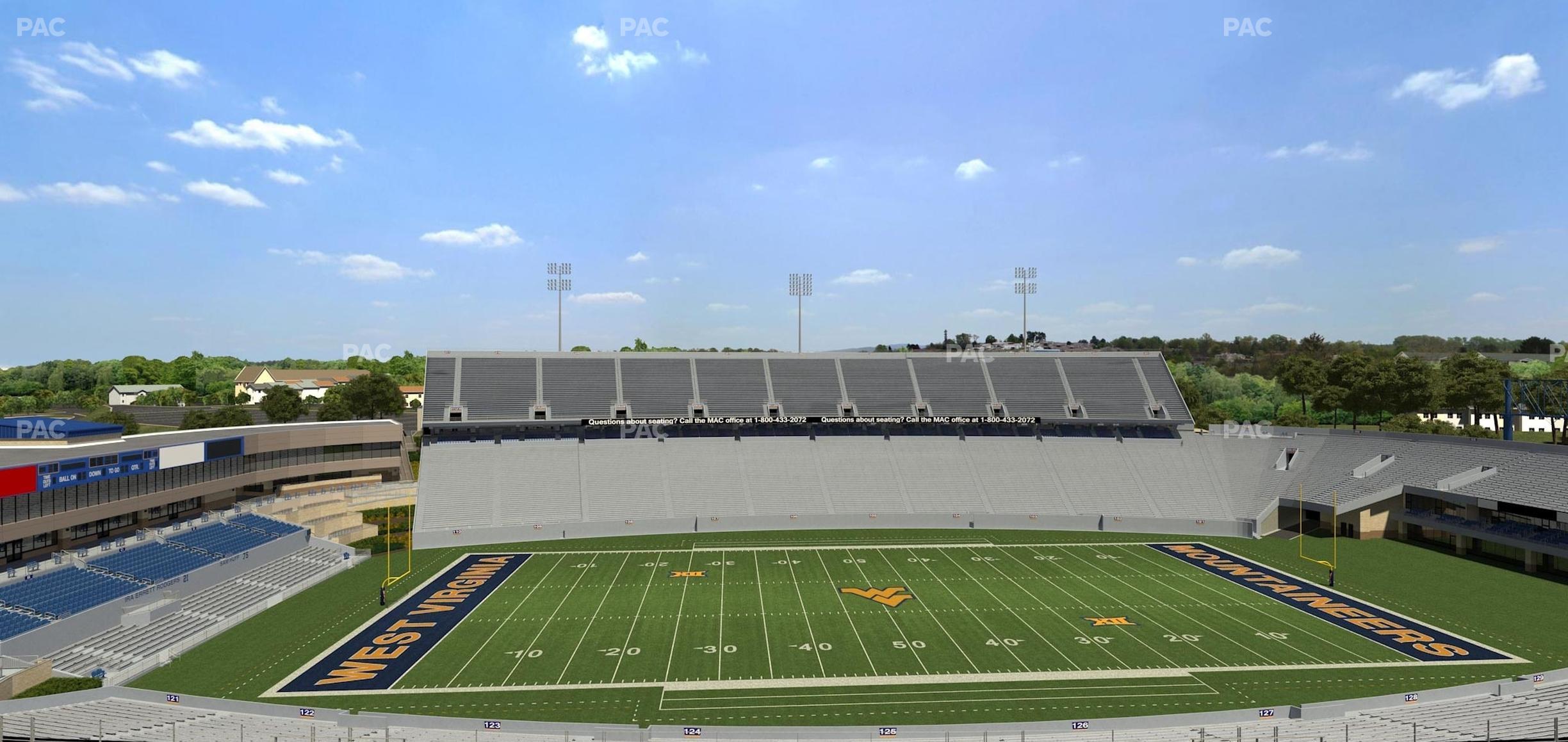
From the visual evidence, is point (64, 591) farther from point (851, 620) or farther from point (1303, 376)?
point (1303, 376)

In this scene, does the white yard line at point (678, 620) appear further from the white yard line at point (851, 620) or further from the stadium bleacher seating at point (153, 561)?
the stadium bleacher seating at point (153, 561)

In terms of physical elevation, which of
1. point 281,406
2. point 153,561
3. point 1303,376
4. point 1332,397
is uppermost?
point 1303,376

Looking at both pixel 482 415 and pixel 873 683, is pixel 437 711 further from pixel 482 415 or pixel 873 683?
pixel 482 415

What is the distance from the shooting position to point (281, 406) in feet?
220

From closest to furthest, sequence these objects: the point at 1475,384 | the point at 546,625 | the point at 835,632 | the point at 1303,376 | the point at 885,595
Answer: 1. the point at 835,632
2. the point at 546,625
3. the point at 885,595
4. the point at 1475,384
5. the point at 1303,376

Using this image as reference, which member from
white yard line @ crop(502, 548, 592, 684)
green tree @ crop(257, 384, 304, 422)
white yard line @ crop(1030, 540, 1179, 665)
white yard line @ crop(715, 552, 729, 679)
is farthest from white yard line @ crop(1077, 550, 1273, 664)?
green tree @ crop(257, 384, 304, 422)

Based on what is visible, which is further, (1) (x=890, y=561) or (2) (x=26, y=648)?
(1) (x=890, y=561)

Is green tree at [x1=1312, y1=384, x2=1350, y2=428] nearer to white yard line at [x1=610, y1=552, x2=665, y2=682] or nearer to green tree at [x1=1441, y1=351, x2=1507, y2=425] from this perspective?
green tree at [x1=1441, y1=351, x2=1507, y2=425]

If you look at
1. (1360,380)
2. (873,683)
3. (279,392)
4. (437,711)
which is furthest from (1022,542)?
(279,392)

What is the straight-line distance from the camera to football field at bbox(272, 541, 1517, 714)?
20922 mm

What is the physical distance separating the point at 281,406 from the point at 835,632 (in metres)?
61.9

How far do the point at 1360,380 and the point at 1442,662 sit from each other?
50.7m

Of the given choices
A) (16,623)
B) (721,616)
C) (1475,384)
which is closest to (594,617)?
(721,616)

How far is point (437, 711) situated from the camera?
1900 centimetres
